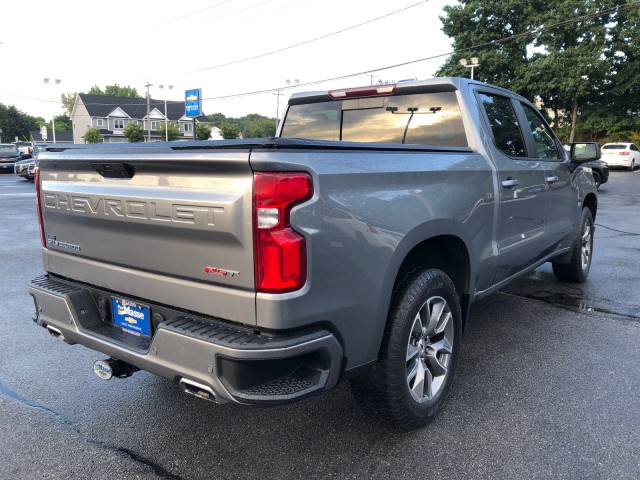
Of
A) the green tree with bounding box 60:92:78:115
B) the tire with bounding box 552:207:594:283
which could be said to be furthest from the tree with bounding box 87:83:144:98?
the tire with bounding box 552:207:594:283

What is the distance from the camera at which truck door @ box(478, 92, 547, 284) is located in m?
3.64

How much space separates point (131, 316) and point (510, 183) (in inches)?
103

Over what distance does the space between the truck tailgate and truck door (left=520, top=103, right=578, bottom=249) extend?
313 cm

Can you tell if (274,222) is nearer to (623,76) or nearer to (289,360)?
(289,360)

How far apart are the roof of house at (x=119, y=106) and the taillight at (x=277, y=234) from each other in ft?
253

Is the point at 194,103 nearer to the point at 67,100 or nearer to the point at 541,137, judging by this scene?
the point at 541,137

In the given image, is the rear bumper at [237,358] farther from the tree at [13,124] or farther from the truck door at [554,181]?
the tree at [13,124]

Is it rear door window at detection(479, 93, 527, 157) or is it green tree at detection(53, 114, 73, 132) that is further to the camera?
green tree at detection(53, 114, 73, 132)

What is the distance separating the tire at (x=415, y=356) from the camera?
2.57 m

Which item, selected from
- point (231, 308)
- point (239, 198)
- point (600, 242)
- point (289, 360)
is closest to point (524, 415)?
point (289, 360)

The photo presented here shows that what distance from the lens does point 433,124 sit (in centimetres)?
372

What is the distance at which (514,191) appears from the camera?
376cm

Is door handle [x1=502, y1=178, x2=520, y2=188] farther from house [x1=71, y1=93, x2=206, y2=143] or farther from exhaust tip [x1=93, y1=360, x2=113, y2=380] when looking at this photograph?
house [x1=71, y1=93, x2=206, y2=143]

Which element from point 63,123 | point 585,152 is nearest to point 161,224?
point 585,152
